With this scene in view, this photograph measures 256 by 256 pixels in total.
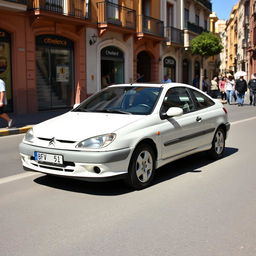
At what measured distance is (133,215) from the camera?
4594 mm

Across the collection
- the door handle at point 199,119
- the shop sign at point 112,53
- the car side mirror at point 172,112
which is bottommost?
the door handle at point 199,119

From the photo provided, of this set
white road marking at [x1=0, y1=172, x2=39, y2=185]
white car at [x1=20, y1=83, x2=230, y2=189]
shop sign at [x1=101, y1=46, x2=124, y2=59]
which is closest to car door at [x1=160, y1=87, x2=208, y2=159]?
white car at [x1=20, y1=83, x2=230, y2=189]

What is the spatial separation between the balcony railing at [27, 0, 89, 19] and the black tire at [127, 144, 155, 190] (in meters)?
12.7

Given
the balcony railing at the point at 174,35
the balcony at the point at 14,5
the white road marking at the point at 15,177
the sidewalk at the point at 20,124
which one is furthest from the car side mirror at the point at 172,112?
the balcony railing at the point at 174,35

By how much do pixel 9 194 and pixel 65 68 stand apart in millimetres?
14914

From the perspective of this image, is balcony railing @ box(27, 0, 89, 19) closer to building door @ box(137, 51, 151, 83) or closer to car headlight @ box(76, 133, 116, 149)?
building door @ box(137, 51, 151, 83)

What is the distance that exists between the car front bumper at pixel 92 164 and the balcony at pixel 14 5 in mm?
11435

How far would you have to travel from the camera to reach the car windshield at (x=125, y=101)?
613cm

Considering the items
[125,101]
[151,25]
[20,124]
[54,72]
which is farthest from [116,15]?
[125,101]

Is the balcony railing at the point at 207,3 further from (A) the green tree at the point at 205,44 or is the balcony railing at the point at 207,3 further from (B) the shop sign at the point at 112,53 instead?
(B) the shop sign at the point at 112,53

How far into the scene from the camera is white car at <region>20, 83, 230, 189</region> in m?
5.17

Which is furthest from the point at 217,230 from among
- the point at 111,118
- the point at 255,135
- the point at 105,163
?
the point at 255,135

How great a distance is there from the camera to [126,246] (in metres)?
3.75

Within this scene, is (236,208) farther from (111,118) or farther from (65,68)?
(65,68)
